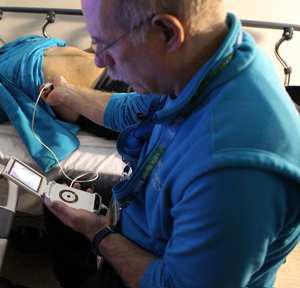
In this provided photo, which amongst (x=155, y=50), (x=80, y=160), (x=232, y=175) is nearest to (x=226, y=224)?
(x=232, y=175)

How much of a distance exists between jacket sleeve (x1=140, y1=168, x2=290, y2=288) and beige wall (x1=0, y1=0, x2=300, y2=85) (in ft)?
5.32

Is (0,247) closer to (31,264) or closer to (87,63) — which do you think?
(31,264)

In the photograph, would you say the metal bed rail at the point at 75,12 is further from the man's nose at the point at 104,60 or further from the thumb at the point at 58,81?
the man's nose at the point at 104,60

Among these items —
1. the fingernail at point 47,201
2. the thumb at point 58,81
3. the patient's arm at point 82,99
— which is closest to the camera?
the fingernail at point 47,201

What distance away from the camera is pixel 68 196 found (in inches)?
47.3

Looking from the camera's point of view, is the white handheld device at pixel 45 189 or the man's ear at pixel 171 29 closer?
the man's ear at pixel 171 29

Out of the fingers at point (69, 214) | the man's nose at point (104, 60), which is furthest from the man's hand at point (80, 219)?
the man's nose at point (104, 60)

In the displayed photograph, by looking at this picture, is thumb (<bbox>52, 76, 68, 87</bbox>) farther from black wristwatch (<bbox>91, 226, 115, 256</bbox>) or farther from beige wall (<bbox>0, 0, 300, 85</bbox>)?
beige wall (<bbox>0, 0, 300, 85</bbox>)

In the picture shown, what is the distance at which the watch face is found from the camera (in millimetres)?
1185

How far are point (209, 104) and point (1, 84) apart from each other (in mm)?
1099

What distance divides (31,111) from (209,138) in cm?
103

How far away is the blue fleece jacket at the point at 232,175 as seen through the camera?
2.11 ft

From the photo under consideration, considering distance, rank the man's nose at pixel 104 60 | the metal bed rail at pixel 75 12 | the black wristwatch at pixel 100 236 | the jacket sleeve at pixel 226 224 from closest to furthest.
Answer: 1. the jacket sleeve at pixel 226 224
2. the man's nose at pixel 104 60
3. the black wristwatch at pixel 100 236
4. the metal bed rail at pixel 75 12

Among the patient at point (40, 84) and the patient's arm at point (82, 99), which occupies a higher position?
the patient's arm at point (82, 99)
